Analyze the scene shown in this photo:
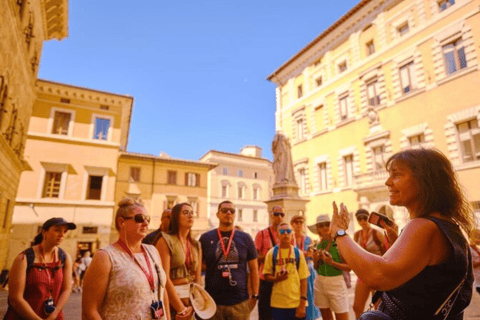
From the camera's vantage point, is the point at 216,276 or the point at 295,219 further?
the point at 295,219

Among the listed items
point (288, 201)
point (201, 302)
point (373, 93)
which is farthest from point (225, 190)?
point (201, 302)

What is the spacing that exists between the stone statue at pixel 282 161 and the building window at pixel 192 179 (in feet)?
75.1

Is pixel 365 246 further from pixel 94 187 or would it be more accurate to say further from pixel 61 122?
pixel 61 122

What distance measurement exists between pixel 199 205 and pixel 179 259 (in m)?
29.1

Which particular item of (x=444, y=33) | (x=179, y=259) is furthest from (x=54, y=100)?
(x=444, y=33)

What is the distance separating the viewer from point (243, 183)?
43.0 m

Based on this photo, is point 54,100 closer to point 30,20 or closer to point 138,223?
point 30,20

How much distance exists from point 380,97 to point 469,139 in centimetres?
551

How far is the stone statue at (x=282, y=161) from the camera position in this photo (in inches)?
370

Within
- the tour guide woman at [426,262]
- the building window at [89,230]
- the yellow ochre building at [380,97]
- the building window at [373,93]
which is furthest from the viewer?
the building window at [89,230]

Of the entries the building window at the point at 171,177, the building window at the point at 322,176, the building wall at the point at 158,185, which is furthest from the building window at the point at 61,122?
the building window at the point at 322,176

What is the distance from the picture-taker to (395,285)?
1.32 metres

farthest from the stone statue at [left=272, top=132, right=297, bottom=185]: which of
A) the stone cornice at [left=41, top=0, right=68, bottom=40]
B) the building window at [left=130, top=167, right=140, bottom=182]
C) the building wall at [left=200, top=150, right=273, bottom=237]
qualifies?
the building wall at [left=200, top=150, right=273, bottom=237]

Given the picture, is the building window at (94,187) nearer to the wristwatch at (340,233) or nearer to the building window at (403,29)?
the building window at (403,29)
